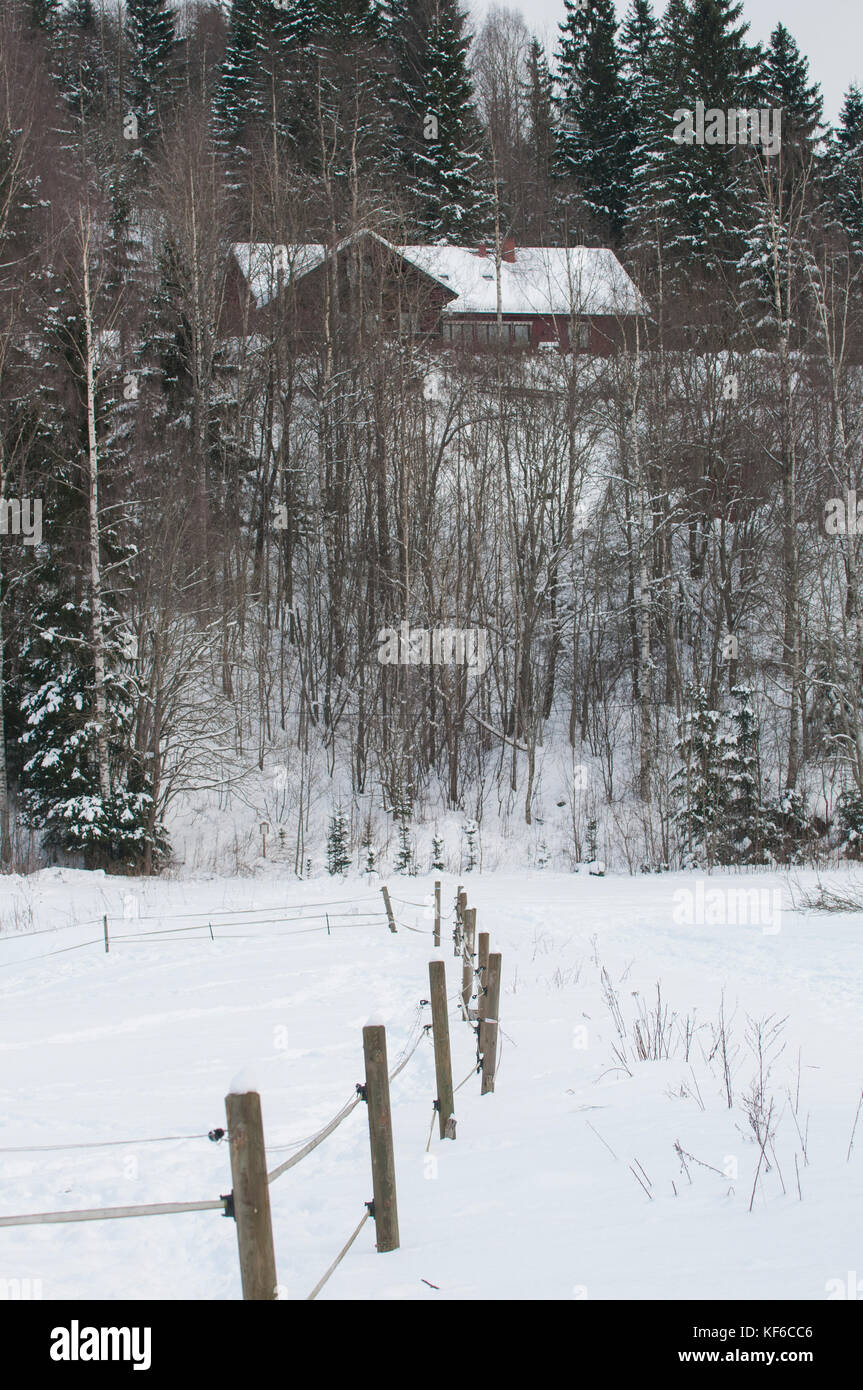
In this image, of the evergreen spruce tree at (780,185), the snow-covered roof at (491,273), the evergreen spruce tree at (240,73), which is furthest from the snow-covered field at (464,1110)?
the evergreen spruce tree at (240,73)

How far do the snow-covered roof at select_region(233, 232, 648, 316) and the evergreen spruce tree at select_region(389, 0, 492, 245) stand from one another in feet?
4.51

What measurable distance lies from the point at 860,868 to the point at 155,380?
2337 centimetres

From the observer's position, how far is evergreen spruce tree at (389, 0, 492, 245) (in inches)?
1736

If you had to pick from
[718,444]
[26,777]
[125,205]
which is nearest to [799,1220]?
[26,777]

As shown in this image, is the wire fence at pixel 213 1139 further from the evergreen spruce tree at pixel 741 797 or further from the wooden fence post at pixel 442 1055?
the evergreen spruce tree at pixel 741 797

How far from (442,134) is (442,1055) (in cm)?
4530

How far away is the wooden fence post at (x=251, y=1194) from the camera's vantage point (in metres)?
3.60

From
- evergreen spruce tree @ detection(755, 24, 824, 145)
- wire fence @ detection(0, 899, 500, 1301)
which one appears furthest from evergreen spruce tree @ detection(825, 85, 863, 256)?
wire fence @ detection(0, 899, 500, 1301)

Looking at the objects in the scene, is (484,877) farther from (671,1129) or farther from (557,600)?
(671,1129)

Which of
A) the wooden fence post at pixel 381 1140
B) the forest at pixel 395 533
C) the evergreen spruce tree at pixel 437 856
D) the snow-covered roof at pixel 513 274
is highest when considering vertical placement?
the snow-covered roof at pixel 513 274

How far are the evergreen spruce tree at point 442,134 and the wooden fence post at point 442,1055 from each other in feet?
137

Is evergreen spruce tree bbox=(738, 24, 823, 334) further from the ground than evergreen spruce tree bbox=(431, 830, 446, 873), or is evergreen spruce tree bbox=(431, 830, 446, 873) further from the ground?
evergreen spruce tree bbox=(738, 24, 823, 334)

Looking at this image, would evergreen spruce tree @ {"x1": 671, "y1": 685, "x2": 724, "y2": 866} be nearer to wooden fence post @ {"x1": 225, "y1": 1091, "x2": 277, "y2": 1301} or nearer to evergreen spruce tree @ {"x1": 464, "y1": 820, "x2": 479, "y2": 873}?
evergreen spruce tree @ {"x1": 464, "y1": 820, "x2": 479, "y2": 873}

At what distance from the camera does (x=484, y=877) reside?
76.3 feet
